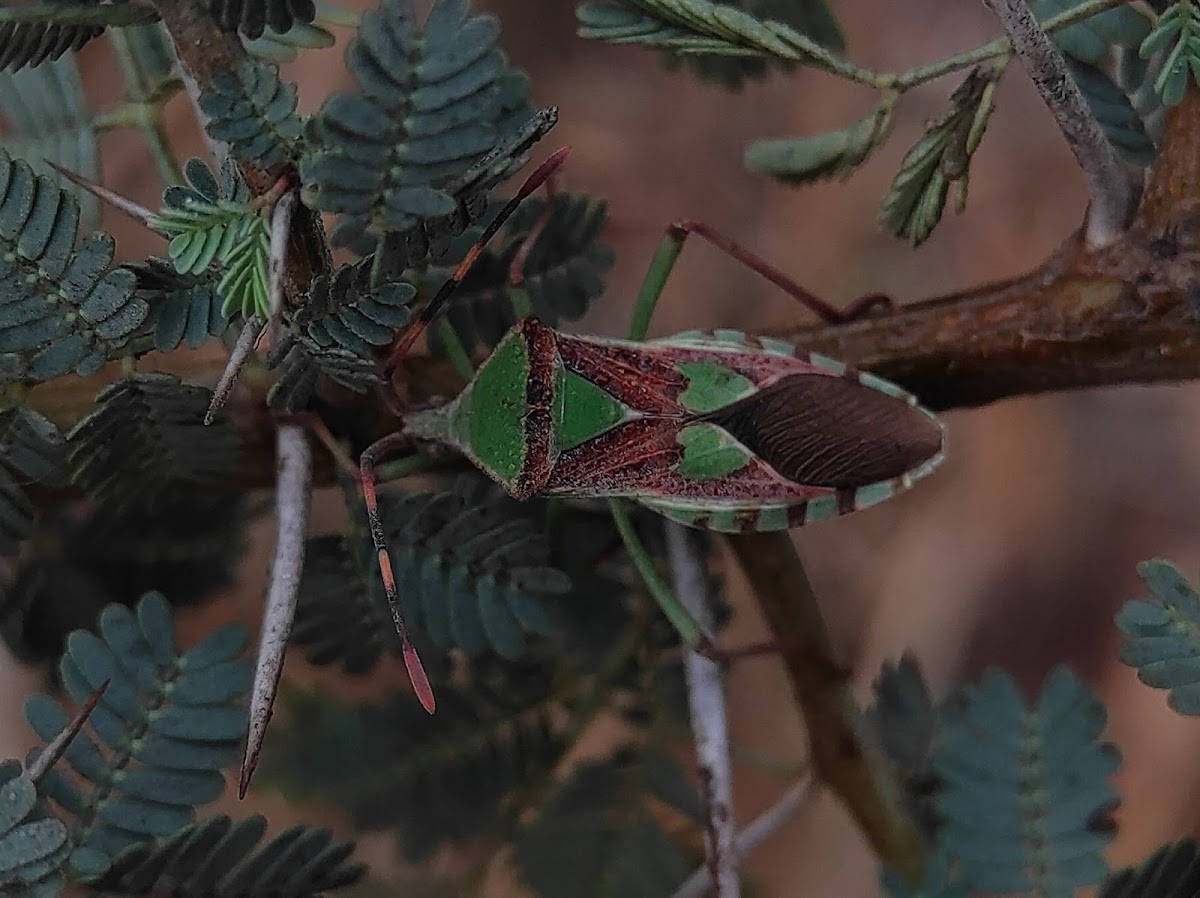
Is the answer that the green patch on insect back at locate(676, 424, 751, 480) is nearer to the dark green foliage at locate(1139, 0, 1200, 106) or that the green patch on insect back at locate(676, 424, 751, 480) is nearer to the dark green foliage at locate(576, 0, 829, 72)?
the dark green foliage at locate(576, 0, 829, 72)

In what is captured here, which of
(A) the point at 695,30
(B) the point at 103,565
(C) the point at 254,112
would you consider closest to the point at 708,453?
(A) the point at 695,30

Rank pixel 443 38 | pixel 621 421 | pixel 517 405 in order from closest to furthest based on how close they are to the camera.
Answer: pixel 443 38 < pixel 517 405 < pixel 621 421

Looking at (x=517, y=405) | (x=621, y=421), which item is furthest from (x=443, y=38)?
(x=621, y=421)

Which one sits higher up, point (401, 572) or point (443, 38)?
point (443, 38)

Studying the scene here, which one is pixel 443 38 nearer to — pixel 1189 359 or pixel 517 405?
pixel 517 405

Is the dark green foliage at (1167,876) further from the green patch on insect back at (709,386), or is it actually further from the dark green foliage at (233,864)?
the dark green foliage at (233,864)

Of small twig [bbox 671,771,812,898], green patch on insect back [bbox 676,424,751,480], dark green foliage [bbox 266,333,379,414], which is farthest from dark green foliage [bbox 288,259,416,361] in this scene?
small twig [bbox 671,771,812,898]
